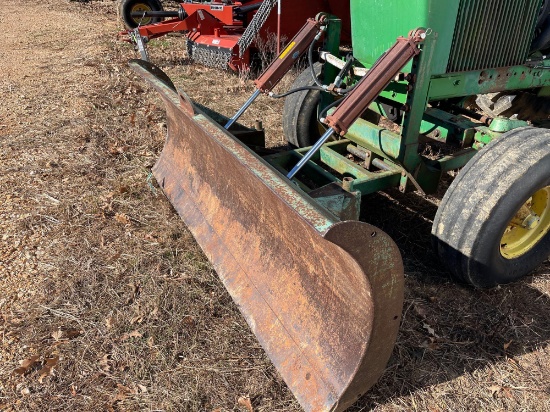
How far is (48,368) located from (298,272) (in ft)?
4.57

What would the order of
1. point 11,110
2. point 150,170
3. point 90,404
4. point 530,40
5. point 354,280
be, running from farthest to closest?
point 11,110 < point 150,170 < point 530,40 < point 90,404 < point 354,280

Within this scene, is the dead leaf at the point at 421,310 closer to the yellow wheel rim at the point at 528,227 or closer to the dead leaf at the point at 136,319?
the yellow wheel rim at the point at 528,227

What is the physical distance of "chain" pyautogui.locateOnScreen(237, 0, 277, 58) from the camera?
6766 millimetres

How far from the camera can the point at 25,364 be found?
7.72 ft

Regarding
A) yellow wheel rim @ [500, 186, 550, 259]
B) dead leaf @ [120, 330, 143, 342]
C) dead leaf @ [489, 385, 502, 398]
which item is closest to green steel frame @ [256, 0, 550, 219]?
yellow wheel rim @ [500, 186, 550, 259]

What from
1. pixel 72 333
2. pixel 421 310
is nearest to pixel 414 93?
pixel 421 310

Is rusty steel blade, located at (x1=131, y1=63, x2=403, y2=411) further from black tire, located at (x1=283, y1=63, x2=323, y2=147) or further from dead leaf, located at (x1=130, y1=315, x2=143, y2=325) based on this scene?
black tire, located at (x1=283, y1=63, x2=323, y2=147)

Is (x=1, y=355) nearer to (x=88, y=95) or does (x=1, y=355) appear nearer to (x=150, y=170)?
(x=150, y=170)

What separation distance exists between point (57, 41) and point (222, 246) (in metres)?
8.50

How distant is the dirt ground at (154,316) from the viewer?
2.27 meters

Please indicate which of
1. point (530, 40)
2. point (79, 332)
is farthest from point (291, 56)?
point (79, 332)

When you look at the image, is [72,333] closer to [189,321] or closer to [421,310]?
[189,321]

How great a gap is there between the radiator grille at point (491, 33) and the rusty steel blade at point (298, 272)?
5.63ft

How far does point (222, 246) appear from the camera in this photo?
2928 millimetres
